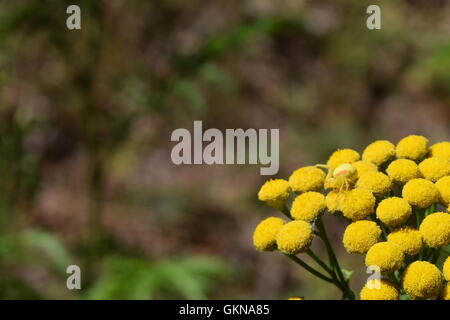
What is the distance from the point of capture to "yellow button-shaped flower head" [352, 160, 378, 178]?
58.4 inches

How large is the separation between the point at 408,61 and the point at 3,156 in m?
4.33

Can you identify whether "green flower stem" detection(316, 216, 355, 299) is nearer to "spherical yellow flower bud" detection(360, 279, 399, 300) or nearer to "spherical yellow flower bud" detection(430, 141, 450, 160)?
"spherical yellow flower bud" detection(360, 279, 399, 300)

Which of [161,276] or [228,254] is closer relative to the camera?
[161,276]

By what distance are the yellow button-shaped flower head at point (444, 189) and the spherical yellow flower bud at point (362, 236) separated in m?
0.17

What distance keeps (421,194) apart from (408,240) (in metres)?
0.13

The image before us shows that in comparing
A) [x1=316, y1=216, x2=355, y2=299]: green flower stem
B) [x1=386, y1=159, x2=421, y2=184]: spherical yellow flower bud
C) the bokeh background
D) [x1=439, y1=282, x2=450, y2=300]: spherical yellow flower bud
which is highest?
the bokeh background

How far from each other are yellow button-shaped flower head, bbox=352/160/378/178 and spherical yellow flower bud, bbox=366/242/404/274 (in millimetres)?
256

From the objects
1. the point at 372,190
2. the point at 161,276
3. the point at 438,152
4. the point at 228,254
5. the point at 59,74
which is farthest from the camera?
the point at 59,74

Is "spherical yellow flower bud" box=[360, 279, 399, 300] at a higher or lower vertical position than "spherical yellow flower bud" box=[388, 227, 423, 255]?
lower

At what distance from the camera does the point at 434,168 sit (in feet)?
4.79

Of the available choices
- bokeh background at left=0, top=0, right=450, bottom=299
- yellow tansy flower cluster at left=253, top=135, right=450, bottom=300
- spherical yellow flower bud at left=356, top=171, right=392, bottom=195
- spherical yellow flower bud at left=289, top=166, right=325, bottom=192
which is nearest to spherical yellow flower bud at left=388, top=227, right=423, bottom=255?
yellow tansy flower cluster at left=253, top=135, right=450, bottom=300

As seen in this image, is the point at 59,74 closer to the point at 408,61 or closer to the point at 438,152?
the point at 408,61
